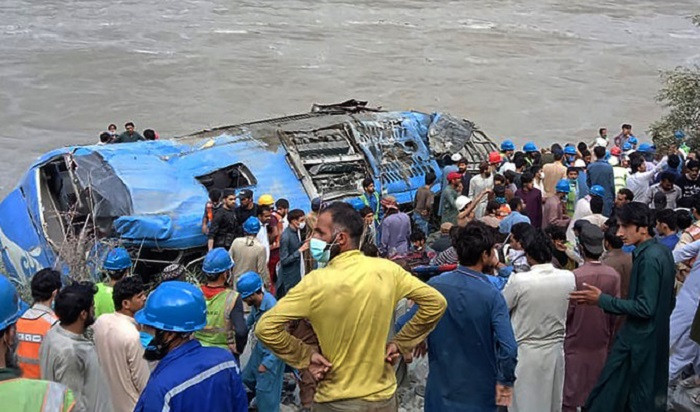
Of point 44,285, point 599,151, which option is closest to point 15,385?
point 44,285

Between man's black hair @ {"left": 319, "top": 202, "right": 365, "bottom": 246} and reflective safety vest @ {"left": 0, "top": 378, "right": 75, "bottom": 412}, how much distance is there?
A: 1450 millimetres

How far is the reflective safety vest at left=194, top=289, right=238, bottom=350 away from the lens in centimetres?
557

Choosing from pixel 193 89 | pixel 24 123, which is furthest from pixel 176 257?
pixel 193 89

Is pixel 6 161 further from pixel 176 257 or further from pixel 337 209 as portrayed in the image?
pixel 337 209

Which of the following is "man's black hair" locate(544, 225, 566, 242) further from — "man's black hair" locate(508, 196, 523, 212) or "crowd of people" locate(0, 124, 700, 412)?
"man's black hair" locate(508, 196, 523, 212)

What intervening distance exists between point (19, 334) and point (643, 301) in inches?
143

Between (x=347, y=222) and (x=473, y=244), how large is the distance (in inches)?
34.0

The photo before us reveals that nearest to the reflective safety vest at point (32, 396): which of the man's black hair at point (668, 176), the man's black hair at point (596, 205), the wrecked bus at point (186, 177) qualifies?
the wrecked bus at point (186, 177)

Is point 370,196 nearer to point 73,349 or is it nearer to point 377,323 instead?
point 73,349

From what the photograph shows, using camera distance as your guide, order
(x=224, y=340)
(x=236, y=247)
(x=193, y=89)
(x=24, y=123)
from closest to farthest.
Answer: (x=224, y=340)
(x=236, y=247)
(x=24, y=123)
(x=193, y=89)

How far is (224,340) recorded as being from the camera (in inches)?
221

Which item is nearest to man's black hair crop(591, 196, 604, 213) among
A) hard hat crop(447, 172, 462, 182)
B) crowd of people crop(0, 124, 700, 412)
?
crowd of people crop(0, 124, 700, 412)

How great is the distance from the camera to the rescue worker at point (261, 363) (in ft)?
19.4

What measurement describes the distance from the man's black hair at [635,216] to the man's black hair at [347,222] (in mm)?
2145
